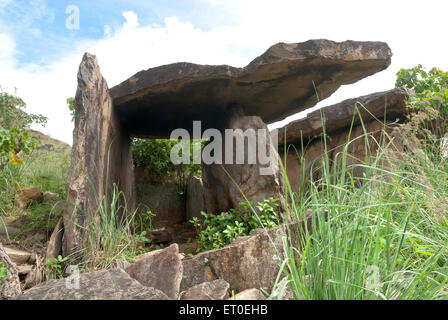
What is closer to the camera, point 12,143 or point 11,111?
point 12,143

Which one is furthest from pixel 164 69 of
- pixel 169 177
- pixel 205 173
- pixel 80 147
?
pixel 169 177

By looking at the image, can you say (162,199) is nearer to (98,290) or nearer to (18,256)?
(18,256)

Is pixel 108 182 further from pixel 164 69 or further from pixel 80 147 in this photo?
pixel 164 69

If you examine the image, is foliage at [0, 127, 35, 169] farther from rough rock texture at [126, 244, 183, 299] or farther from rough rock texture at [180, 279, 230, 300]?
rough rock texture at [180, 279, 230, 300]

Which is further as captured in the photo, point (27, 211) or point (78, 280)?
point (27, 211)

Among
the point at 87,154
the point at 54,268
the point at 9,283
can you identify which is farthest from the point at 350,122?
the point at 9,283

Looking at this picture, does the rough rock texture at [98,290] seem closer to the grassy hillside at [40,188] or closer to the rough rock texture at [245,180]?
the grassy hillside at [40,188]

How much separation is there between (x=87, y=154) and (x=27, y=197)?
6.57 ft

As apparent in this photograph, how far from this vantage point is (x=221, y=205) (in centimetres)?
525

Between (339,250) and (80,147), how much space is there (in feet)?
9.49

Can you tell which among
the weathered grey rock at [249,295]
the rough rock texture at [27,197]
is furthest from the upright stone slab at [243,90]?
the weathered grey rock at [249,295]

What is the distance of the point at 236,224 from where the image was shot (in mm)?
4188

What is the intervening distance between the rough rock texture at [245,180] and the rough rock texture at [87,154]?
61.0 inches

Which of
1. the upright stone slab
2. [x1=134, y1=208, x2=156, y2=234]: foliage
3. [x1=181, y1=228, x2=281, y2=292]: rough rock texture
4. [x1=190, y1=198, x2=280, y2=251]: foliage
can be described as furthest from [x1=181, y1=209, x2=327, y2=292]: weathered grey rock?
[x1=134, y1=208, x2=156, y2=234]: foliage
